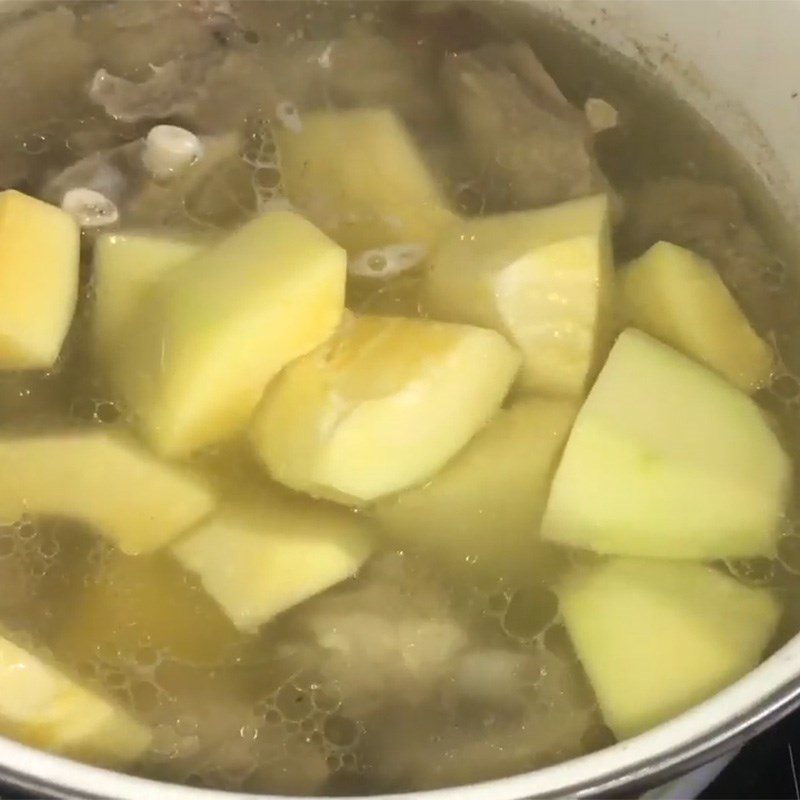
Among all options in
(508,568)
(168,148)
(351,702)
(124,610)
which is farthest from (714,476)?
(168,148)

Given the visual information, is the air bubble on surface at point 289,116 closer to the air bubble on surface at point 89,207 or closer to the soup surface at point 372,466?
the soup surface at point 372,466

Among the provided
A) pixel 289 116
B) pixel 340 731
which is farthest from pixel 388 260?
pixel 340 731

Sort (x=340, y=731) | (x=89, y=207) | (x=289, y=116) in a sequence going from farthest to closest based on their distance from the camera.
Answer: (x=289, y=116)
(x=89, y=207)
(x=340, y=731)

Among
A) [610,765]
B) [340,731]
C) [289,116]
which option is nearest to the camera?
[610,765]

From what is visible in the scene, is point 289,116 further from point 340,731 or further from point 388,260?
point 340,731

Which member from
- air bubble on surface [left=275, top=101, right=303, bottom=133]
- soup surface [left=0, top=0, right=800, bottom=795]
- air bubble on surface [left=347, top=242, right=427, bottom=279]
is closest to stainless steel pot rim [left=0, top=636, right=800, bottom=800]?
soup surface [left=0, top=0, right=800, bottom=795]
